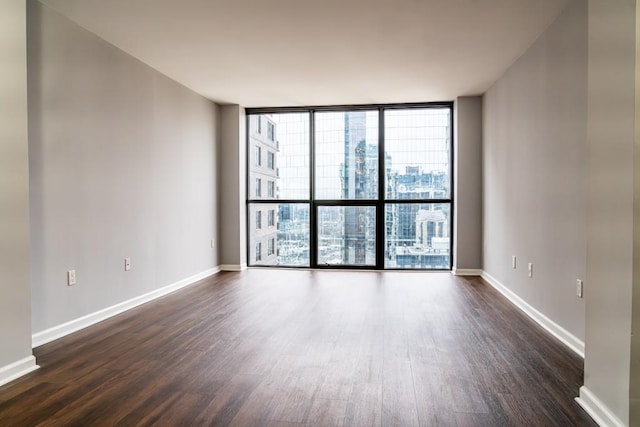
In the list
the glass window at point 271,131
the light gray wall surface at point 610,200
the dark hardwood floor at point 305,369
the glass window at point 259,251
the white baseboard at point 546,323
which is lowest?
the dark hardwood floor at point 305,369

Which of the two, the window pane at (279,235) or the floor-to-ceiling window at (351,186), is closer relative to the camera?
the floor-to-ceiling window at (351,186)

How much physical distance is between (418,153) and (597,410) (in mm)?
4509

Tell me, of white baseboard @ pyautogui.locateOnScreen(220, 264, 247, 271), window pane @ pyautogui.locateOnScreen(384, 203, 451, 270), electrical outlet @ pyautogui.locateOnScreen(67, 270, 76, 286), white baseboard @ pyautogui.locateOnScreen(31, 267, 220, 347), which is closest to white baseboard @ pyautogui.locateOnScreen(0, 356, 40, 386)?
white baseboard @ pyautogui.locateOnScreen(31, 267, 220, 347)

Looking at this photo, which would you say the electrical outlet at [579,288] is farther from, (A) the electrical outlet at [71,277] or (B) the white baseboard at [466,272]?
(A) the electrical outlet at [71,277]

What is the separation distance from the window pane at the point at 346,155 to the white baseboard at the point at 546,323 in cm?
238

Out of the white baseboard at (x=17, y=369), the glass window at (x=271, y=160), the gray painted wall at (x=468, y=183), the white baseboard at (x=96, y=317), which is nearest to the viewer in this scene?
the white baseboard at (x=17, y=369)

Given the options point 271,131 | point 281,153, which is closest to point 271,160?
point 281,153

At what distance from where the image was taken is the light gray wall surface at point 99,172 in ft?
9.41

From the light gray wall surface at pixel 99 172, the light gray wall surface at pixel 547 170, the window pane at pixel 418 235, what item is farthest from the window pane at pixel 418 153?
the light gray wall surface at pixel 99 172

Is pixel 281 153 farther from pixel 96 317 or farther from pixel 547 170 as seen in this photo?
pixel 547 170

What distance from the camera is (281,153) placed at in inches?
248

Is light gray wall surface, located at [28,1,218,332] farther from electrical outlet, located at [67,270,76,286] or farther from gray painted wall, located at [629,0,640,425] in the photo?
gray painted wall, located at [629,0,640,425]

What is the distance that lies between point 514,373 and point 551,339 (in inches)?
32.9

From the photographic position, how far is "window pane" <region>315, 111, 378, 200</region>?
6.02 meters
